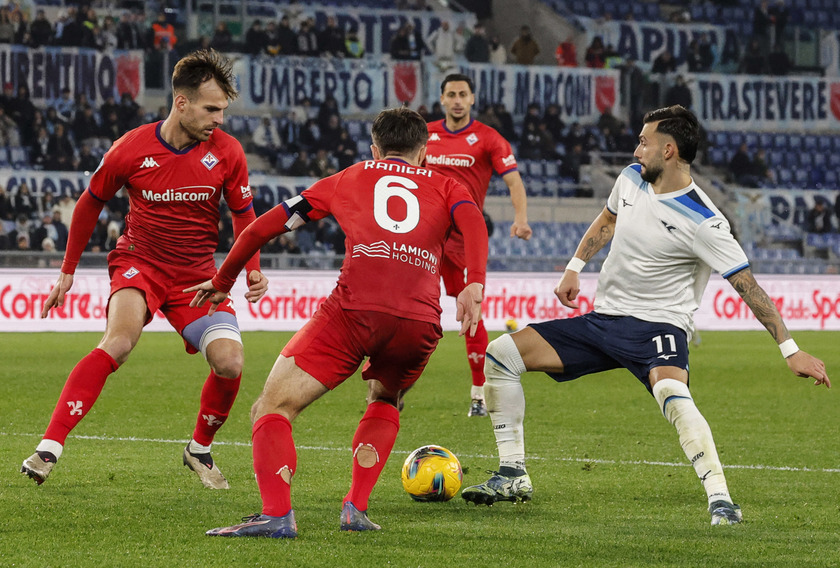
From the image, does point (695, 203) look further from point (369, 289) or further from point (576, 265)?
point (369, 289)

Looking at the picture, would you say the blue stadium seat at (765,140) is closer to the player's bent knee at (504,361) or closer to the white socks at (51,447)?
the player's bent knee at (504,361)

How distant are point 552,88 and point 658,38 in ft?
13.9

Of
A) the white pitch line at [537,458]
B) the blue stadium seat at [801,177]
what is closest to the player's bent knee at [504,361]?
the white pitch line at [537,458]

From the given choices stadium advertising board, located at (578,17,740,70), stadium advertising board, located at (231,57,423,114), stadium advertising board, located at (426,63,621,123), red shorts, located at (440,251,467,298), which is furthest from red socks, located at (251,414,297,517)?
stadium advertising board, located at (578,17,740,70)

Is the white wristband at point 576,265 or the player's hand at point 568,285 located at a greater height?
the white wristband at point 576,265

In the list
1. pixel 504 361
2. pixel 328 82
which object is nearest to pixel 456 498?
pixel 504 361

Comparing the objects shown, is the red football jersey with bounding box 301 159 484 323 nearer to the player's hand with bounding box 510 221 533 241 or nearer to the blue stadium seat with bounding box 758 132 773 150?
the player's hand with bounding box 510 221 533 241

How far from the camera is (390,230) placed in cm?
475

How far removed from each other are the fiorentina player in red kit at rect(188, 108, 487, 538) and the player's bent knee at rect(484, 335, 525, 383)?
83 centimetres

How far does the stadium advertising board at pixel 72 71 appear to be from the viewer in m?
22.9

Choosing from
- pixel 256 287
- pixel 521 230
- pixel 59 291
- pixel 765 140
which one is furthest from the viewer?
pixel 765 140

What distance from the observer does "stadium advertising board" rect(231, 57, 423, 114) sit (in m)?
25.0

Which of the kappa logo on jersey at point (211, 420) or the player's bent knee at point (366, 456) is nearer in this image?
the player's bent knee at point (366, 456)

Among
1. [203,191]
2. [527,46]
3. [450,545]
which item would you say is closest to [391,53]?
[527,46]
